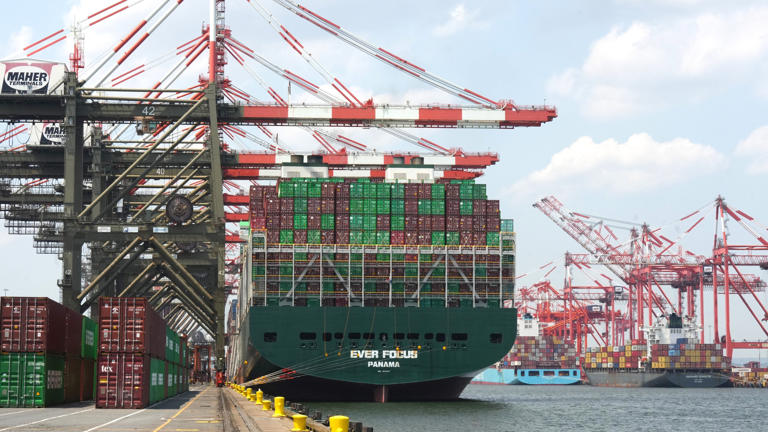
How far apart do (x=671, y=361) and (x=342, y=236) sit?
97.4 metres

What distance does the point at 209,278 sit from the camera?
8725 centimetres

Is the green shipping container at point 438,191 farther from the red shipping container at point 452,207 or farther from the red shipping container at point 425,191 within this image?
the red shipping container at point 452,207

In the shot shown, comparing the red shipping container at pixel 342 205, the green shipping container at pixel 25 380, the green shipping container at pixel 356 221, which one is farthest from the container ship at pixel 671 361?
the green shipping container at pixel 25 380

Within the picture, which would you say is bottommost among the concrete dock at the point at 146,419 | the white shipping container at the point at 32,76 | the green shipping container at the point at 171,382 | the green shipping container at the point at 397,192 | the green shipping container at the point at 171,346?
the green shipping container at the point at 171,382

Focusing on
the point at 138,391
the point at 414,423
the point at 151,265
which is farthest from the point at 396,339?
the point at 151,265

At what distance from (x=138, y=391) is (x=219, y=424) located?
1003 centimetres

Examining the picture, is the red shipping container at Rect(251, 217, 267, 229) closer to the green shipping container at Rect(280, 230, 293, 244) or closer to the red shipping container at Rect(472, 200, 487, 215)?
the green shipping container at Rect(280, 230, 293, 244)

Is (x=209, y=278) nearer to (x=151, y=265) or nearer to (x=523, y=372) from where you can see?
(x=151, y=265)

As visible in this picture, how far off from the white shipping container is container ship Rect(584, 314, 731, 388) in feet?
349

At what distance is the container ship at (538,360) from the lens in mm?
170250

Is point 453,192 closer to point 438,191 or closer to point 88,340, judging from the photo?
point 438,191

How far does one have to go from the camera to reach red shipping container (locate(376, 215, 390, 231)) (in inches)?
2273

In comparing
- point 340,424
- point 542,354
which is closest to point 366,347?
point 340,424

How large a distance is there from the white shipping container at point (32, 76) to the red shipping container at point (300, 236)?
15.9 m
